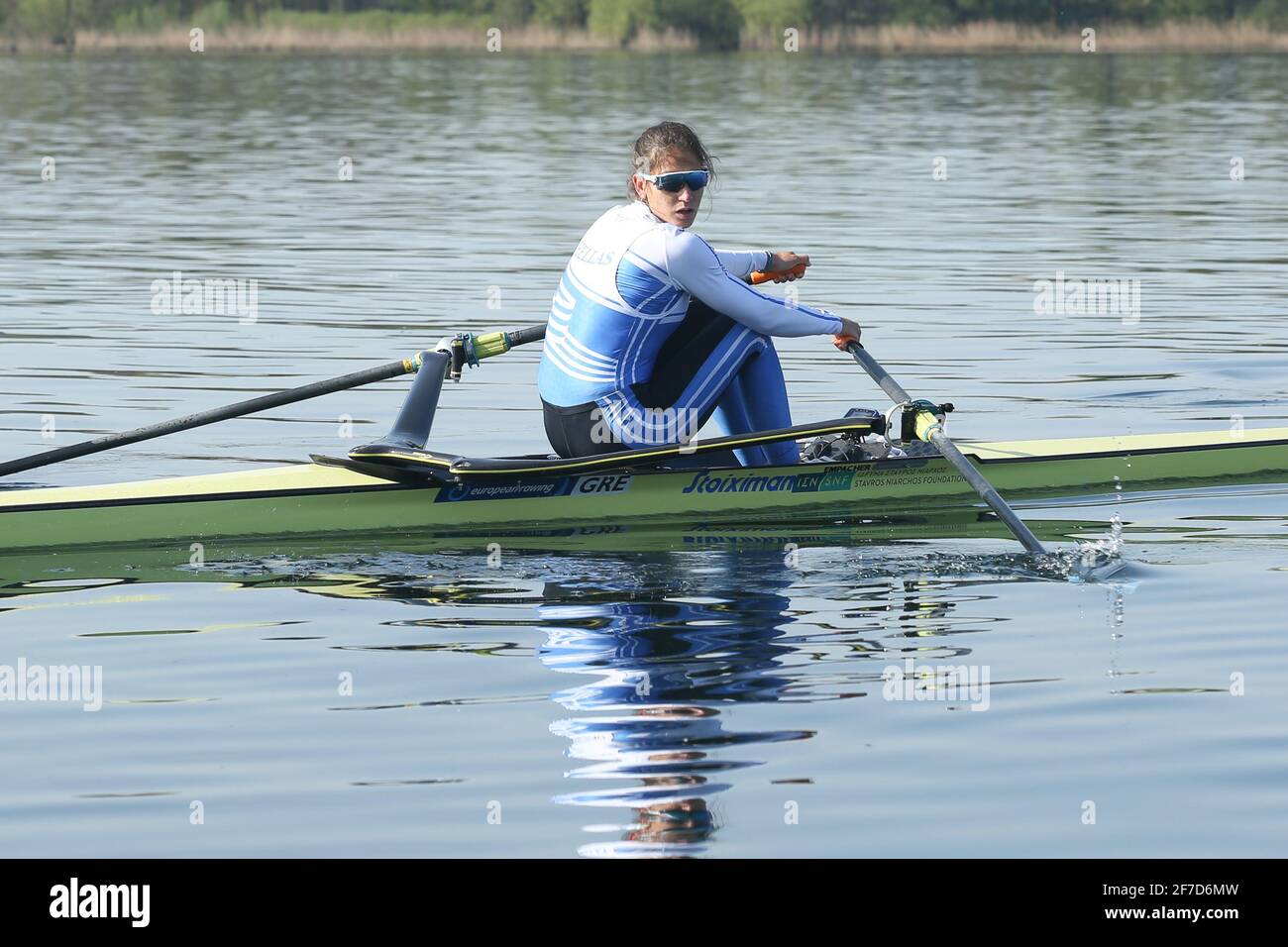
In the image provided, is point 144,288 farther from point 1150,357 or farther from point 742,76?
point 742,76

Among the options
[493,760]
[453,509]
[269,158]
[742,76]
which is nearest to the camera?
[493,760]

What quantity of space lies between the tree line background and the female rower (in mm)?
55234

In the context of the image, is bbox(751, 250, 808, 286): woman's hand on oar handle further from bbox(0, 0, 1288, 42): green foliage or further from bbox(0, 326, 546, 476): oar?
bbox(0, 0, 1288, 42): green foliage

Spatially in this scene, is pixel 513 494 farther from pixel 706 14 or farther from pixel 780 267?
pixel 706 14

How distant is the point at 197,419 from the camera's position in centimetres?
901

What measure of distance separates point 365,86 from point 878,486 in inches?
1716

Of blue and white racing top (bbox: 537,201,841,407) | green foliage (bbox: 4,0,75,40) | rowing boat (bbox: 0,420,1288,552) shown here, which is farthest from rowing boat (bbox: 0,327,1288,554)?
green foliage (bbox: 4,0,75,40)

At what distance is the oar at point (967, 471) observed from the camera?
848 cm

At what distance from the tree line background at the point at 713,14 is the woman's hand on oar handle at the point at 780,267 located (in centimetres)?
5433

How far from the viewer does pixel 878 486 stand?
9391mm

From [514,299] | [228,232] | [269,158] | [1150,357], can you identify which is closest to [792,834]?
[1150,357]

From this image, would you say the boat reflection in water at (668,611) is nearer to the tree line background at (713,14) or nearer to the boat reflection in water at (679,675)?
the boat reflection in water at (679,675)

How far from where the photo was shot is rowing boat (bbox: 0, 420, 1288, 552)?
8.55 metres

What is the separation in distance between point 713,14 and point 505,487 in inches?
2353
